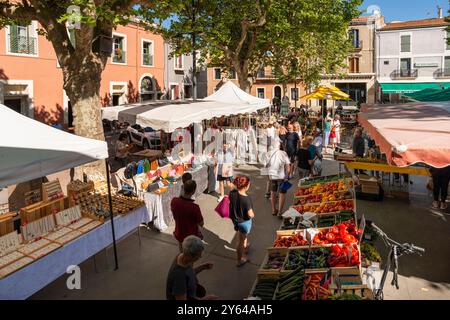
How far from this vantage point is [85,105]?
8070 mm

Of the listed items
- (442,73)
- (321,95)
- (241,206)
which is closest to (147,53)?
(321,95)

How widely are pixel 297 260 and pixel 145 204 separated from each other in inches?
129

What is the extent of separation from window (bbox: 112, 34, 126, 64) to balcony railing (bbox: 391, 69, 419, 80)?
94.6 ft

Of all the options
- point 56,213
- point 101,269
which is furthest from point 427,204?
point 56,213

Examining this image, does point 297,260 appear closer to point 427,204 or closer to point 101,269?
point 101,269

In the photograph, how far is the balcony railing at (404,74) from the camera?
120 ft

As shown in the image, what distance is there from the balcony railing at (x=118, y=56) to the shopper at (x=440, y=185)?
19.9m

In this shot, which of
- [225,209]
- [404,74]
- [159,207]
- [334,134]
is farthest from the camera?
[404,74]

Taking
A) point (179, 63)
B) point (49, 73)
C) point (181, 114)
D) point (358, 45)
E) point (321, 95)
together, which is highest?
point (358, 45)

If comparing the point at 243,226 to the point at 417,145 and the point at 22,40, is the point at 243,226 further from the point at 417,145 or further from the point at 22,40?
the point at 22,40

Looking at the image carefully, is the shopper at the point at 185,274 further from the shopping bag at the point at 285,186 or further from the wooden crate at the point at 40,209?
the shopping bag at the point at 285,186

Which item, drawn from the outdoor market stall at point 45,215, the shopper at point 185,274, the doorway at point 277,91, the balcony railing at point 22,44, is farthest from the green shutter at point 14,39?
the doorway at point 277,91

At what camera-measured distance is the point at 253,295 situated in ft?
12.9

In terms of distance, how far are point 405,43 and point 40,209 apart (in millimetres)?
40626
